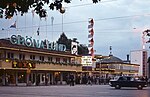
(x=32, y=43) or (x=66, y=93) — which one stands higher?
(x=32, y=43)

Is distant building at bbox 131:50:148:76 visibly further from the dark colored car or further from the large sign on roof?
the dark colored car

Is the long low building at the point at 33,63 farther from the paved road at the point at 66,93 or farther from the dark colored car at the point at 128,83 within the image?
the paved road at the point at 66,93

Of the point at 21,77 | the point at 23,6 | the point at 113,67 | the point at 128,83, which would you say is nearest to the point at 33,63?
the point at 21,77

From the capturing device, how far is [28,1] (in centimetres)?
742

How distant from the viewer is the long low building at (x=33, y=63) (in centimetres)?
5684

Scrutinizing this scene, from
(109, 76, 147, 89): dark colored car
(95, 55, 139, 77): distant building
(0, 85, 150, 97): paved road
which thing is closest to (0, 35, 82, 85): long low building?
(109, 76, 147, 89): dark colored car

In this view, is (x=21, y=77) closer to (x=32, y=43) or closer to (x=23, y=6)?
(x=32, y=43)

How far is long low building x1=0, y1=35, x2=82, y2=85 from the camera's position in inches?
2238

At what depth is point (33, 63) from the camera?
196 ft

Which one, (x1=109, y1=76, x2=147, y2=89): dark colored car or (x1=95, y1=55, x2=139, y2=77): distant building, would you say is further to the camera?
(x1=95, y1=55, x2=139, y2=77): distant building

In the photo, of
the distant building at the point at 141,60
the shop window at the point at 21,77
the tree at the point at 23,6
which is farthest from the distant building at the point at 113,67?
the tree at the point at 23,6

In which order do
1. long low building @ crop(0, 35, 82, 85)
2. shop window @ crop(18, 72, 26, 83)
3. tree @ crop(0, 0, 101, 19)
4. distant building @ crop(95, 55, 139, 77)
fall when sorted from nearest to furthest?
tree @ crop(0, 0, 101, 19) → long low building @ crop(0, 35, 82, 85) → shop window @ crop(18, 72, 26, 83) → distant building @ crop(95, 55, 139, 77)

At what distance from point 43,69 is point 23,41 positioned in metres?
5.91

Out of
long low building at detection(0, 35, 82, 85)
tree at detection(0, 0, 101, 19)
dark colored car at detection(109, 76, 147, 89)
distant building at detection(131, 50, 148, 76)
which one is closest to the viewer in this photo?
tree at detection(0, 0, 101, 19)
